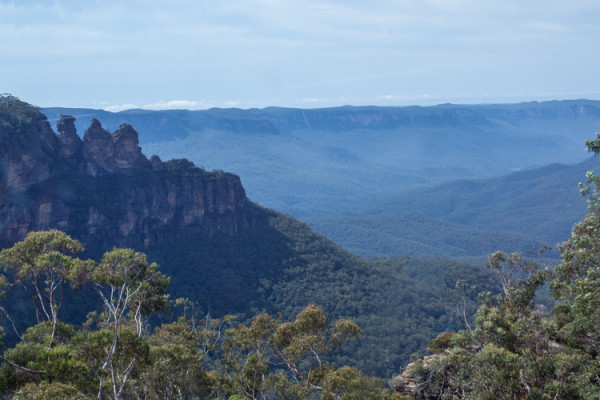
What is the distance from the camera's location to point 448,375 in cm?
1836

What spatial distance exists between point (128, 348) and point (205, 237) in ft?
179

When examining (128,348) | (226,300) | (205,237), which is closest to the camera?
(128,348)

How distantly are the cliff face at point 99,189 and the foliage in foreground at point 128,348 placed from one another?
35306 mm

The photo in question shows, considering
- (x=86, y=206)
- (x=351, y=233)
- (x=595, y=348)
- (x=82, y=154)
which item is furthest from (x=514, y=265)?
(x=351, y=233)

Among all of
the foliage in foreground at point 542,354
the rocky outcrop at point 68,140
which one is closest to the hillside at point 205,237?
the rocky outcrop at point 68,140

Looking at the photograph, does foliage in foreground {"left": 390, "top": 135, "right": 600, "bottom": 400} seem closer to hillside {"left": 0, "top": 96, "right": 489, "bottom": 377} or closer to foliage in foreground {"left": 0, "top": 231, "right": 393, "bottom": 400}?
foliage in foreground {"left": 0, "top": 231, "right": 393, "bottom": 400}

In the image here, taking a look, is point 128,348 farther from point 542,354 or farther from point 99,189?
point 99,189

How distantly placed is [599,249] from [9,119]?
56.8 metres

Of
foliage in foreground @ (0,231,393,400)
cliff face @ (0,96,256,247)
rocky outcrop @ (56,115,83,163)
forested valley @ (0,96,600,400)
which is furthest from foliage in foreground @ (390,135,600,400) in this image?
rocky outcrop @ (56,115,83,163)

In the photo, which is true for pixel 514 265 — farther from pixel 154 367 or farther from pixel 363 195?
pixel 363 195

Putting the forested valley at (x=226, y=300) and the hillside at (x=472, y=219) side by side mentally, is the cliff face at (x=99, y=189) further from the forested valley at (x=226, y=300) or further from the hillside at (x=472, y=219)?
the hillside at (x=472, y=219)

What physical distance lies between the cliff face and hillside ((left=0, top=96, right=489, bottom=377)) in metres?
0.14

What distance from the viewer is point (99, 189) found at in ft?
197

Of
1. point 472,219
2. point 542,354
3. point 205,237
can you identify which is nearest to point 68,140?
point 205,237
